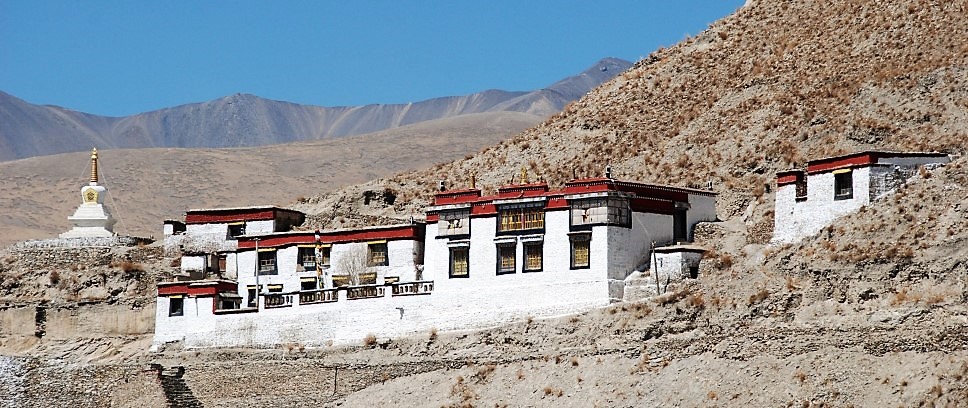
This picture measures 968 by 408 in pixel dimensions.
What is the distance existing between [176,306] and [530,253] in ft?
40.9

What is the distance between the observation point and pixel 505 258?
200ft

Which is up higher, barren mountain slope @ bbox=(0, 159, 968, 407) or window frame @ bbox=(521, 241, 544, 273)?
window frame @ bbox=(521, 241, 544, 273)

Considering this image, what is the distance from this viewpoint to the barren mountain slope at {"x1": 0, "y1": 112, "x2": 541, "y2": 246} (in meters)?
135

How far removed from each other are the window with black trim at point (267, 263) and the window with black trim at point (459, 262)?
776 cm

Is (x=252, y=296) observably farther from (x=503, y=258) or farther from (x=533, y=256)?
(x=533, y=256)

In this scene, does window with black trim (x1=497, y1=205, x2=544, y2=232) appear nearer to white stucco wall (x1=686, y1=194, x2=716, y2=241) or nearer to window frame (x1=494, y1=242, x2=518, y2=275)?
window frame (x1=494, y1=242, x2=518, y2=275)

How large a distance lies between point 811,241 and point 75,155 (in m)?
109

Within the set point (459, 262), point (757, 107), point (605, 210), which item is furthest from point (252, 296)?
point (757, 107)

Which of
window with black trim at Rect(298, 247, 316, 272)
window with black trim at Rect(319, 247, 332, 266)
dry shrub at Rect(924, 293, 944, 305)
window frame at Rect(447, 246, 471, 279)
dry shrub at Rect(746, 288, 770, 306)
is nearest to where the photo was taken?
dry shrub at Rect(924, 293, 944, 305)

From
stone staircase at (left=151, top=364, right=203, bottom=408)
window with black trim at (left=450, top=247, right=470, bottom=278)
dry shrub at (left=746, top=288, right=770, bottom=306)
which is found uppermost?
window with black trim at (left=450, top=247, right=470, bottom=278)

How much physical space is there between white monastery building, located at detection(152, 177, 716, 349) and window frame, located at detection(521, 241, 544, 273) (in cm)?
4

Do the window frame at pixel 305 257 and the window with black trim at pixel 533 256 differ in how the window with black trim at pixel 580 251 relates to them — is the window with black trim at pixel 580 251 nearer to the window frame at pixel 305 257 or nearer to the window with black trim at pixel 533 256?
the window with black trim at pixel 533 256

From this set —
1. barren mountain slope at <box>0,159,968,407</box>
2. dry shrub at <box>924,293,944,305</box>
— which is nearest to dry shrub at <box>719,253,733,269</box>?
barren mountain slope at <box>0,159,968,407</box>

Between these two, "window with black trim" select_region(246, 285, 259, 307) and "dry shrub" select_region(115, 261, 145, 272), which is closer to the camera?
"window with black trim" select_region(246, 285, 259, 307)
